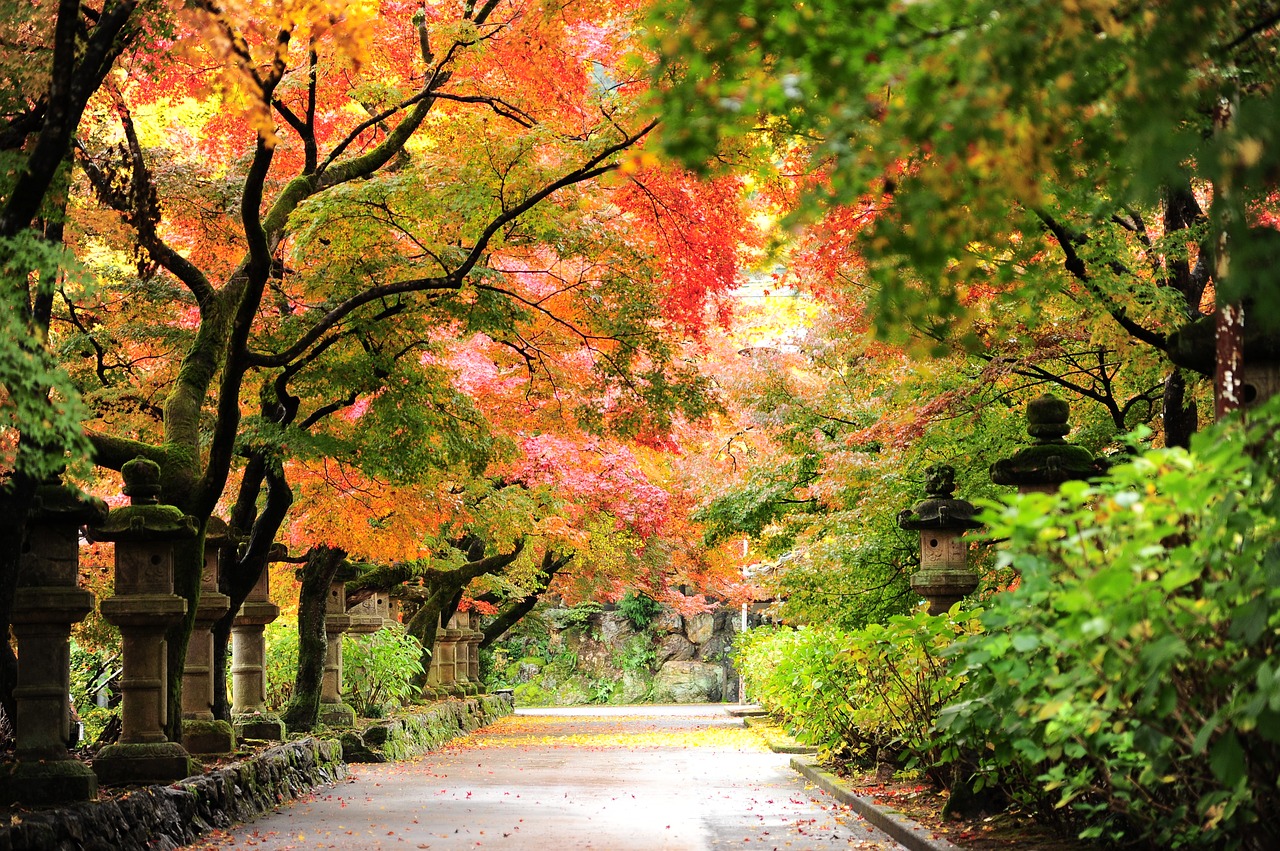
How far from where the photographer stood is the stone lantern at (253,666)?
15394 millimetres

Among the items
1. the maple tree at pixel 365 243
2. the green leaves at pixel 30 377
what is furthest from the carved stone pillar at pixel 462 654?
the green leaves at pixel 30 377

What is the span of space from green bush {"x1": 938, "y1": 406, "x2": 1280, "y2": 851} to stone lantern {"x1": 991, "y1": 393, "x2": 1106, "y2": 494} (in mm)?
3284

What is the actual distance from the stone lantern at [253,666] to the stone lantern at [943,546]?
761 cm

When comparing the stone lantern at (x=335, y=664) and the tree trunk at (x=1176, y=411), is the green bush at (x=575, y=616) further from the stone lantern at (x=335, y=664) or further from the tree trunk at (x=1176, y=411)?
the tree trunk at (x=1176, y=411)

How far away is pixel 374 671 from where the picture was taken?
71.9ft

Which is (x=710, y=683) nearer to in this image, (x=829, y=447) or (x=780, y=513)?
(x=780, y=513)

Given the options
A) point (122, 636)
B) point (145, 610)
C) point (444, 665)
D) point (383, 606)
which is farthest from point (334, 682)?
point (444, 665)

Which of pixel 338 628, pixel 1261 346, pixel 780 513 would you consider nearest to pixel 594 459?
pixel 780 513

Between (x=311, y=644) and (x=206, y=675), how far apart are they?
509cm

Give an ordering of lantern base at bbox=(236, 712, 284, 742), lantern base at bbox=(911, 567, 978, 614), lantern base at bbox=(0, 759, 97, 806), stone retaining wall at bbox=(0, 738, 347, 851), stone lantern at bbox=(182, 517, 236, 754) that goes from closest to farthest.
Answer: stone retaining wall at bbox=(0, 738, 347, 851) → lantern base at bbox=(0, 759, 97, 806) → lantern base at bbox=(911, 567, 978, 614) → stone lantern at bbox=(182, 517, 236, 754) → lantern base at bbox=(236, 712, 284, 742)

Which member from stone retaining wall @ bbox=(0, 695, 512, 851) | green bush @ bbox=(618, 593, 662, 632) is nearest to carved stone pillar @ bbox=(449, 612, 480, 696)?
stone retaining wall @ bbox=(0, 695, 512, 851)

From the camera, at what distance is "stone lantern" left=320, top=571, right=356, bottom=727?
19.6m

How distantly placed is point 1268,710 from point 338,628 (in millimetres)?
17037

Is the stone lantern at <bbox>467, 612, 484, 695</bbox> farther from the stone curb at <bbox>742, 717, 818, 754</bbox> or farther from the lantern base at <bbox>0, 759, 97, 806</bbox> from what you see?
the lantern base at <bbox>0, 759, 97, 806</bbox>
